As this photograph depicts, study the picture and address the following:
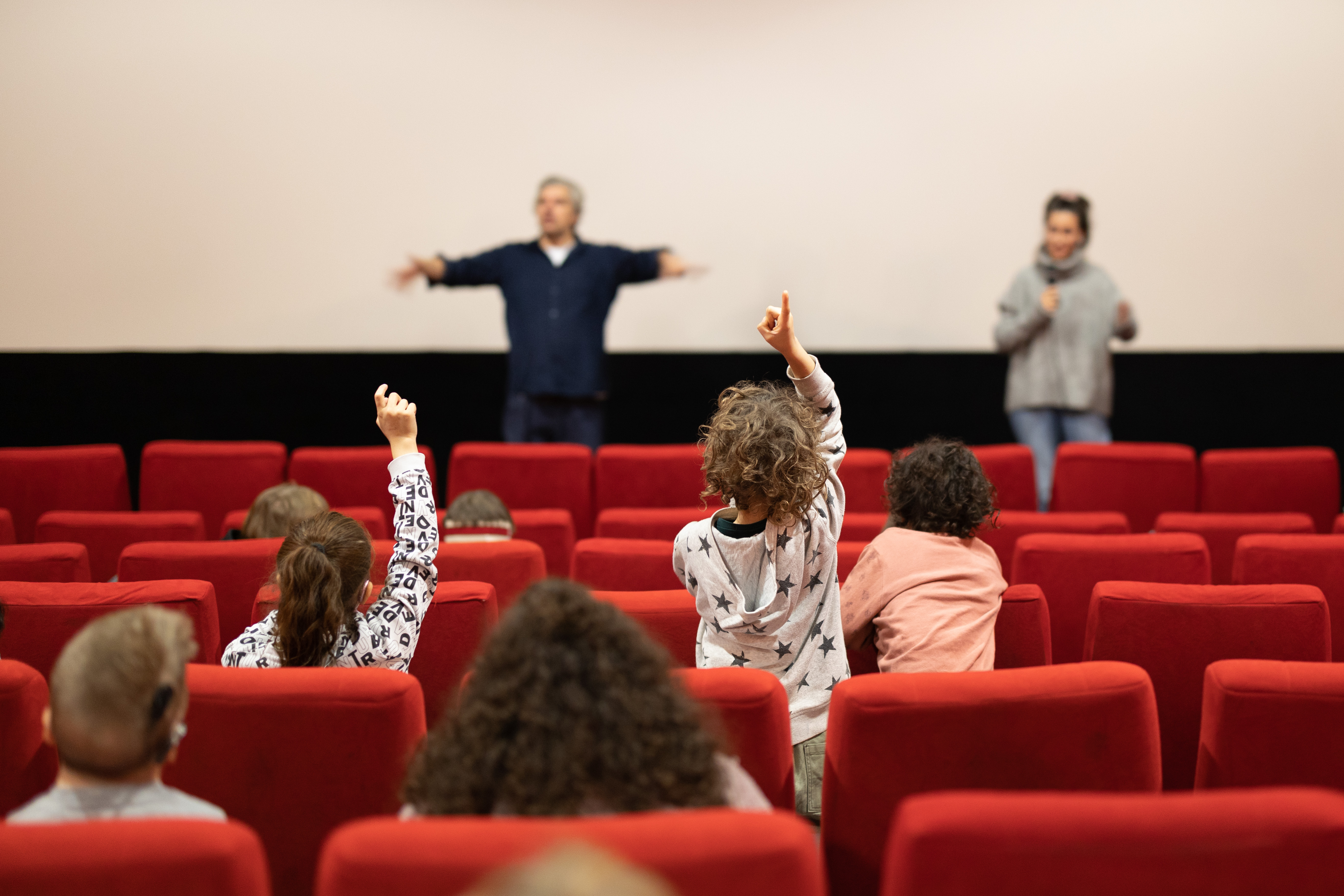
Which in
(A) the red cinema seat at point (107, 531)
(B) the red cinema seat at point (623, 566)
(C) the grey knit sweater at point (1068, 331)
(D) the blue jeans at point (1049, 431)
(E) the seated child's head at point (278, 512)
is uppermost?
(C) the grey knit sweater at point (1068, 331)

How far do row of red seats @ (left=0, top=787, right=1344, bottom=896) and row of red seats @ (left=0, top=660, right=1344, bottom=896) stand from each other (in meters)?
0.37

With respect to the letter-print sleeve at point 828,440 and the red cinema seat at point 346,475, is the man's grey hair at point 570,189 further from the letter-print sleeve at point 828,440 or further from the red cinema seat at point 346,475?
the letter-print sleeve at point 828,440

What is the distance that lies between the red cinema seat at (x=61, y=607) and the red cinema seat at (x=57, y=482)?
7.03 feet

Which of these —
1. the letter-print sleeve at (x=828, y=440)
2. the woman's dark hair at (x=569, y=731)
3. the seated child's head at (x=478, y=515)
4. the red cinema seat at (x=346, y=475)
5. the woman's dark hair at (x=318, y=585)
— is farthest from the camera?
the red cinema seat at (x=346, y=475)

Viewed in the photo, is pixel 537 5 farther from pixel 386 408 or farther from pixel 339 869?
pixel 339 869

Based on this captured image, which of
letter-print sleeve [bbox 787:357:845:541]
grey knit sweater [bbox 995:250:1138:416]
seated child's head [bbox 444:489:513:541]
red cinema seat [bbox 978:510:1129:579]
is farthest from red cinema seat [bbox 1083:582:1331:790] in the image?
grey knit sweater [bbox 995:250:1138:416]

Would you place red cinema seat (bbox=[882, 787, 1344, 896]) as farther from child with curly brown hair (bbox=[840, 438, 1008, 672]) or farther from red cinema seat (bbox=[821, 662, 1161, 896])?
child with curly brown hair (bbox=[840, 438, 1008, 672])

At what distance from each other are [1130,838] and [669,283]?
5511 millimetres

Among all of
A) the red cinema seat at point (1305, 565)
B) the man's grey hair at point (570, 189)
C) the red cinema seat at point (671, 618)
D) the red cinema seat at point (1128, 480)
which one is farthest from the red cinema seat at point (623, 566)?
the man's grey hair at point (570, 189)

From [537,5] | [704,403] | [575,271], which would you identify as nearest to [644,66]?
→ [537,5]

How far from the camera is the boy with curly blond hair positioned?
1.72m

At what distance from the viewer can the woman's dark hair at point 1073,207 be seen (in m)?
4.93

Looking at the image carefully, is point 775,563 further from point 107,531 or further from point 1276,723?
point 107,531

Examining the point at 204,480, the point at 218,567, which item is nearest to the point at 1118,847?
the point at 218,567
